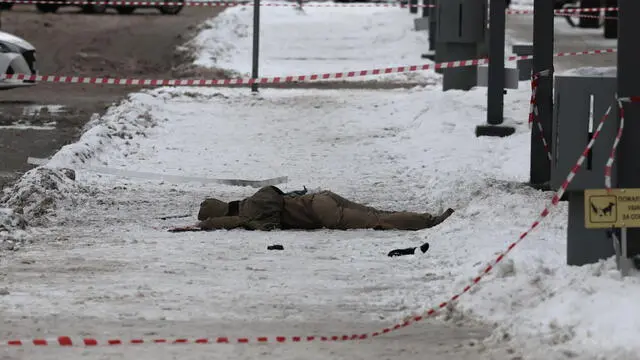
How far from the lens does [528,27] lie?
114 feet

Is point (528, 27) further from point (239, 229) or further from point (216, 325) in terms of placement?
point (216, 325)

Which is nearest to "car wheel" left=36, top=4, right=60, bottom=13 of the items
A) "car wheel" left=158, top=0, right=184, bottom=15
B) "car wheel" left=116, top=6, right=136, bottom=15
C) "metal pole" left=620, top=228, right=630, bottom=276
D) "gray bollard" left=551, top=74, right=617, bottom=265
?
"car wheel" left=116, top=6, right=136, bottom=15

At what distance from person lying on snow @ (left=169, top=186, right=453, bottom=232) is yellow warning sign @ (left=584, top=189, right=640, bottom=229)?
302 centimetres

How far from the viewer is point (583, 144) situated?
8.11m

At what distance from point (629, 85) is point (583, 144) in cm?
44

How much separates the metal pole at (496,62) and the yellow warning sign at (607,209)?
23.5 feet

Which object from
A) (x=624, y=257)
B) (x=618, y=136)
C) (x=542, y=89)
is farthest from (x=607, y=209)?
(x=542, y=89)

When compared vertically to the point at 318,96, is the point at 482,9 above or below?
above

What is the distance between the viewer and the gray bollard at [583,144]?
8.00m

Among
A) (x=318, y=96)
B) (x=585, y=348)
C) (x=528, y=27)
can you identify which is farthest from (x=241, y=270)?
(x=528, y=27)

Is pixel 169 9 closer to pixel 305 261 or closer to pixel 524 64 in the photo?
pixel 524 64

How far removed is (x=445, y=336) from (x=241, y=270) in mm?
2079

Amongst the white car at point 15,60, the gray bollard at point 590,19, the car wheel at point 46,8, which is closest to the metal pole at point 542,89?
the white car at point 15,60

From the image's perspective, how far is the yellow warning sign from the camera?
7598 mm
